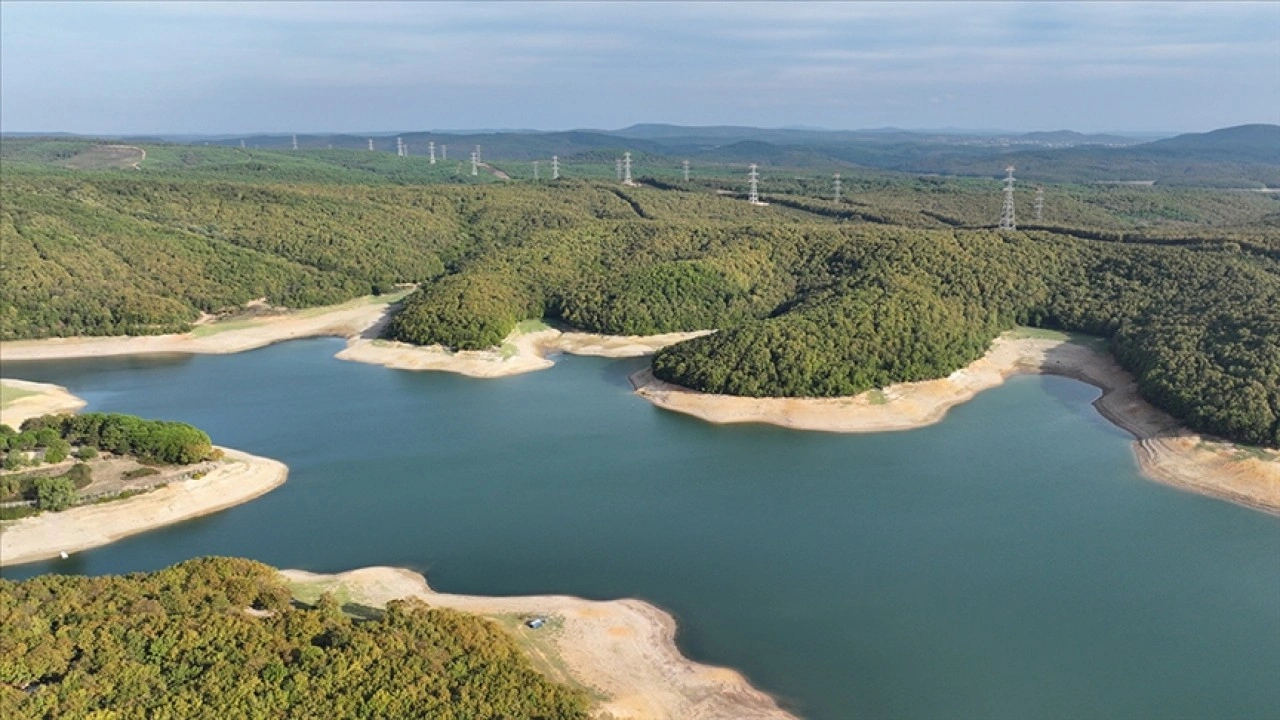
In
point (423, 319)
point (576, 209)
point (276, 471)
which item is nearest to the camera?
point (276, 471)

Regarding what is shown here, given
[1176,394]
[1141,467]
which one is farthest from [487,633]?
[1176,394]

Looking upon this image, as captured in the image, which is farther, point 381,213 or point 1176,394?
point 381,213

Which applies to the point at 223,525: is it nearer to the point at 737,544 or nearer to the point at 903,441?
the point at 737,544

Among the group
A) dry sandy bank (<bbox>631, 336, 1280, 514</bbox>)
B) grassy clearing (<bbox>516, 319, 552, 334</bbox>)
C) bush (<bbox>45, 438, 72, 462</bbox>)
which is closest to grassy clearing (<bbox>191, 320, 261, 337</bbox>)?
grassy clearing (<bbox>516, 319, 552, 334</bbox>)

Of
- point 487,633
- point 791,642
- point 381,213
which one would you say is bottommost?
point 791,642

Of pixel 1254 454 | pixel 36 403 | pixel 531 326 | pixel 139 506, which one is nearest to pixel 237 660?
pixel 139 506

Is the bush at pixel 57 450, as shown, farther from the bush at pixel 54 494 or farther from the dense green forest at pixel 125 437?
the bush at pixel 54 494

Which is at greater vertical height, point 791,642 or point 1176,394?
point 1176,394

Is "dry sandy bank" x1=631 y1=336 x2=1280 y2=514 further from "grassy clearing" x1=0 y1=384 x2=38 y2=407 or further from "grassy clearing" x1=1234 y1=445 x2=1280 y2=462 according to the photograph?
"grassy clearing" x1=0 y1=384 x2=38 y2=407
